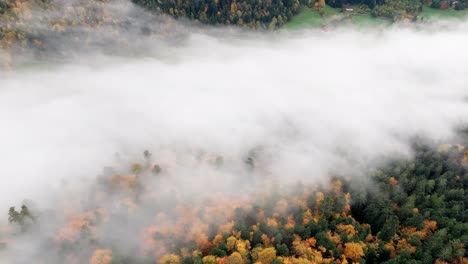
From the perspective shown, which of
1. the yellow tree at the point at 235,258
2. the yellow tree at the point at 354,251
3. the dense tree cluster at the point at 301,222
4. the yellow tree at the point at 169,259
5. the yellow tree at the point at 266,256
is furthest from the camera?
the yellow tree at the point at 169,259

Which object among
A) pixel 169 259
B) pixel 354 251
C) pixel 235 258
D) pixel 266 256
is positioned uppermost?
pixel 354 251

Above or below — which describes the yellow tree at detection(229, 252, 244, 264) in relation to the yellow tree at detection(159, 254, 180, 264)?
above

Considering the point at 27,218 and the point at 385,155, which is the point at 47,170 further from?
the point at 385,155

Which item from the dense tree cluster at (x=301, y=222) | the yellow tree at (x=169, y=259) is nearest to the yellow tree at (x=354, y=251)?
the dense tree cluster at (x=301, y=222)

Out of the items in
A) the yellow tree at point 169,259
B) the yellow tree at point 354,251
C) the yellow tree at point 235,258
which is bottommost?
the yellow tree at point 169,259

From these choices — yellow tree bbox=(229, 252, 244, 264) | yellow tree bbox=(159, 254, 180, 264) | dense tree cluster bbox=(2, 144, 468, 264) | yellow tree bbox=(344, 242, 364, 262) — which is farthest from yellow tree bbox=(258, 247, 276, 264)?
yellow tree bbox=(159, 254, 180, 264)

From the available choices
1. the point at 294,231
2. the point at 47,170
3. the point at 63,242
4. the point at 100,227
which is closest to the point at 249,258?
the point at 294,231

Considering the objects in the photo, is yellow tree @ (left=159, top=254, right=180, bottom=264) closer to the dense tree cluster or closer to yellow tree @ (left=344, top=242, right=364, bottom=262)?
the dense tree cluster

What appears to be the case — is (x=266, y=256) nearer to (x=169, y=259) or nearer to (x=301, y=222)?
(x=301, y=222)

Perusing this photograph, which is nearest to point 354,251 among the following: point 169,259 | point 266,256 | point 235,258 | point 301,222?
point 301,222

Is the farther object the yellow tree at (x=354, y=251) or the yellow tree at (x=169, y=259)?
the yellow tree at (x=169, y=259)

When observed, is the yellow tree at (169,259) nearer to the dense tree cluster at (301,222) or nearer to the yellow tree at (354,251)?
the dense tree cluster at (301,222)
